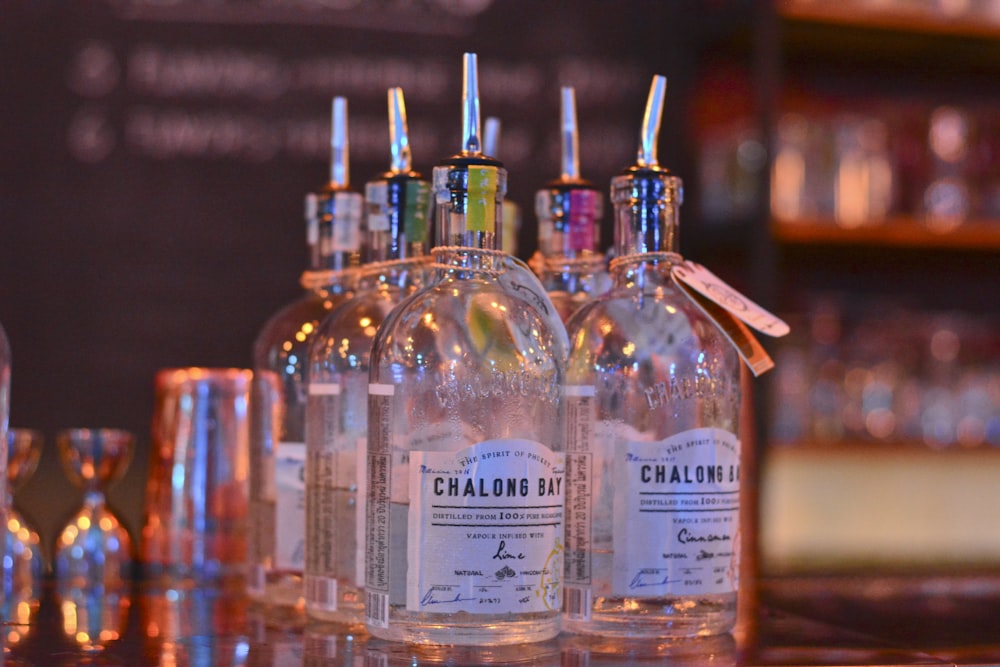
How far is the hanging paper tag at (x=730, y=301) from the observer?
85cm

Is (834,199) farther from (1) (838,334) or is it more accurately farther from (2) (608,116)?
(2) (608,116)

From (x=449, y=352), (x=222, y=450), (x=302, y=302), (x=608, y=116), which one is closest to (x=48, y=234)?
(x=608, y=116)

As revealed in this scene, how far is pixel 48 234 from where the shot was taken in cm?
234

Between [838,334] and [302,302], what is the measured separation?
187cm

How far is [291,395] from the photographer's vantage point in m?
0.99

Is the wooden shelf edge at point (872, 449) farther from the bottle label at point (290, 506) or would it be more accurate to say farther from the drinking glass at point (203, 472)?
the bottle label at point (290, 506)

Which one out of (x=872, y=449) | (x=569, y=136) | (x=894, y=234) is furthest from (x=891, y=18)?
(x=569, y=136)

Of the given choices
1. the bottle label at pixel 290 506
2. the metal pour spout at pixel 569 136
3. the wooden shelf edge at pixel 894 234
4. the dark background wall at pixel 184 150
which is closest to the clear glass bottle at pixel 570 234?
the metal pour spout at pixel 569 136

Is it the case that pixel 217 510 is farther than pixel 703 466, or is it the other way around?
pixel 217 510

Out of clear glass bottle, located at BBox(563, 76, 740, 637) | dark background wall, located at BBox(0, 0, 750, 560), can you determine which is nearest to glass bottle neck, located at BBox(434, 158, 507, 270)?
clear glass bottle, located at BBox(563, 76, 740, 637)

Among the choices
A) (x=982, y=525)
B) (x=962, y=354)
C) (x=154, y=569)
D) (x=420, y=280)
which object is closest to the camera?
(x=420, y=280)

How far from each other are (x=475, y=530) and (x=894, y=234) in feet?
6.68

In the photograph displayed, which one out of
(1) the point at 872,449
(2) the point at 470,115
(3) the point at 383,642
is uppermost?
(2) the point at 470,115

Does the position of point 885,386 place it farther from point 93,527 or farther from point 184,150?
point 93,527
